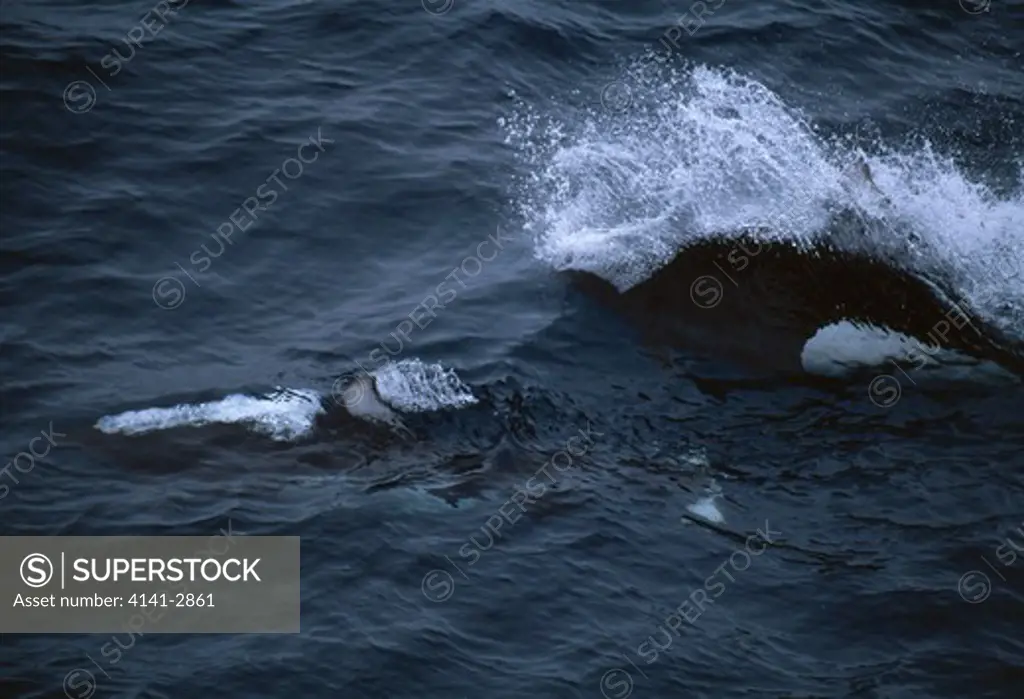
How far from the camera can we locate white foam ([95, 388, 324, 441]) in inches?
450

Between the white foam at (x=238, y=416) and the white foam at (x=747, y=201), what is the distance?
10.8 feet

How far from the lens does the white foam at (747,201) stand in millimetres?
13664

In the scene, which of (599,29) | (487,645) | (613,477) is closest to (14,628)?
(487,645)

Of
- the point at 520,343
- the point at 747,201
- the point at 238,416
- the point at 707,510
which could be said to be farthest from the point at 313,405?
the point at 747,201

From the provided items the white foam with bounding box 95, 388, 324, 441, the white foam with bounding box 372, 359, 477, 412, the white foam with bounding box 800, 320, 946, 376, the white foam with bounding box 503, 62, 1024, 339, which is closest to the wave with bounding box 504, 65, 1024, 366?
the white foam with bounding box 503, 62, 1024, 339

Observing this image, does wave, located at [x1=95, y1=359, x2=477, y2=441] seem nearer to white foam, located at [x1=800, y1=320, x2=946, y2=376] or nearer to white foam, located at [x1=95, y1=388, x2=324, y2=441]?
white foam, located at [x1=95, y1=388, x2=324, y2=441]

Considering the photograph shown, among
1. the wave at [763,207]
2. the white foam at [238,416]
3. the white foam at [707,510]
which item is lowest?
the white foam at [707,510]

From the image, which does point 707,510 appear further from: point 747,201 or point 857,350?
point 747,201

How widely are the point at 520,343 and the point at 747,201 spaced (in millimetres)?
2668

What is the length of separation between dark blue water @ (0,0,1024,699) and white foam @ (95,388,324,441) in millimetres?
35

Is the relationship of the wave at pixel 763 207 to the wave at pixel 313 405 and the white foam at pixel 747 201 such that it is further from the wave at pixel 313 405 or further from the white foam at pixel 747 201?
the wave at pixel 313 405

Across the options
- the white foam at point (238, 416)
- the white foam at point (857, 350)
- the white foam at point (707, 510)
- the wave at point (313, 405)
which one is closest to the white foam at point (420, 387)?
the wave at point (313, 405)

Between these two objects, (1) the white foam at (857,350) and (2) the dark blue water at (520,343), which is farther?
(1) the white foam at (857,350)

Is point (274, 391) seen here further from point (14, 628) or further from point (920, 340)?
point (920, 340)
